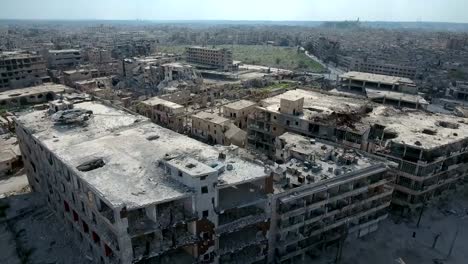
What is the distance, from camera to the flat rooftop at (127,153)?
31.7 metres

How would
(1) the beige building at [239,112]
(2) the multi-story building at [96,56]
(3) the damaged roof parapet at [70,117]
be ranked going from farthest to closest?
(2) the multi-story building at [96,56] → (1) the beige building at [239,112] → (3) the damaged roof parapet at [70,117]

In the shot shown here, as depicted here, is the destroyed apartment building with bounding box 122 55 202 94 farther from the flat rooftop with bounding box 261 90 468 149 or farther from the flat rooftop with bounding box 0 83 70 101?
the flat rooftop with bounding box 261 90 468 149

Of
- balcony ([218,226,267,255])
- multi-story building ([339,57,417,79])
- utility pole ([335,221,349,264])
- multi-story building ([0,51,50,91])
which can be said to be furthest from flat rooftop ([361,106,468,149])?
multi-story building ([0,51,50,91])

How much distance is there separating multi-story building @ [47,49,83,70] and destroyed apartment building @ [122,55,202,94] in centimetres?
2762

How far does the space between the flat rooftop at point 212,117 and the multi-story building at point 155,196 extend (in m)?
21.4

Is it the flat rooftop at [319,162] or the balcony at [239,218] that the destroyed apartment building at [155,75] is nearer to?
the flat rooftop at [319,162]

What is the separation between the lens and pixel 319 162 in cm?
4244

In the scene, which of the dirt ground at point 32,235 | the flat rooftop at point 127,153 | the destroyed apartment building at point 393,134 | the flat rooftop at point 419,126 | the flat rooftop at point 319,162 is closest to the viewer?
the flat rooftop at point 127,153

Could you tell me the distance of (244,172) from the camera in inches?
1372

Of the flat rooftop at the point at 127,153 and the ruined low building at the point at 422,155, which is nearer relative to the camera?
the flat rooftop at the point at 127,153

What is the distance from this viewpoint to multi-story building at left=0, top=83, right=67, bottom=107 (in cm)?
9944

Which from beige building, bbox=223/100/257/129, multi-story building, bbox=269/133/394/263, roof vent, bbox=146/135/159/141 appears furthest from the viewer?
beige building, bbox=223/100/257/129

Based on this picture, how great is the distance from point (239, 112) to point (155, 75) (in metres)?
68.4

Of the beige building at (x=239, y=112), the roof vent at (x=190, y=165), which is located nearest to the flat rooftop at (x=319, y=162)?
the roof vent at (x=190, y=165)
